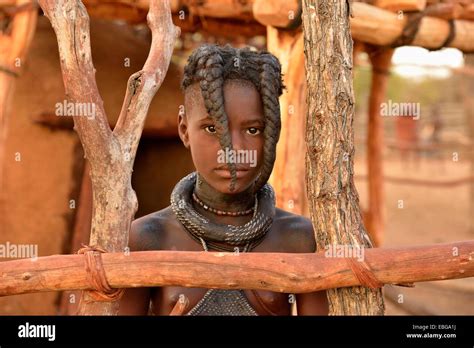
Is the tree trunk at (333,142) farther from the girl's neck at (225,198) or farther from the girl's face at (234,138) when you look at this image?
the girl's neck at (225,198)

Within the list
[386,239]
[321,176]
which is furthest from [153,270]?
[386,239]

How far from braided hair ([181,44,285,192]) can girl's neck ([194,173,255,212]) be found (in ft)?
0.16

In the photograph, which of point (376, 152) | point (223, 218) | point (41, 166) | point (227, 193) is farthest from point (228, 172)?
point (376, 152)

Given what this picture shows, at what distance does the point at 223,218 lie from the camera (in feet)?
7.95

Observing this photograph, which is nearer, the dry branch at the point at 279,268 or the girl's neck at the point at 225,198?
the dry branch at the point at 279,268

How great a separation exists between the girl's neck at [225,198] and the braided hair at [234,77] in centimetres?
5

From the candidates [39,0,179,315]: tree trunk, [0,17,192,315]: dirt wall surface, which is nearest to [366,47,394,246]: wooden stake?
[0,17,192,315]: dirt wall surface

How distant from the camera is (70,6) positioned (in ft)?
7.35

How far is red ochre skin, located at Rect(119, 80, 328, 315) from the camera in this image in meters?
2.30

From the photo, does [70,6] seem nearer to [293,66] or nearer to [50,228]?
[293,66]

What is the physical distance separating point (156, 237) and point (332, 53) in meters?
0.78

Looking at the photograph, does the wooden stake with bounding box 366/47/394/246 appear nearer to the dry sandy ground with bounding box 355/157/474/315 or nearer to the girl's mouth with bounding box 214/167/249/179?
the dry sandy ground with bounding box 355/157/474/315

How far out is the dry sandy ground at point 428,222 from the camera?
24.2ft

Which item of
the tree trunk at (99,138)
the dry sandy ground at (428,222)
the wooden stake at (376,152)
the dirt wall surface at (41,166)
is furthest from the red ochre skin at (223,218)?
the wooden stake at (376,152)
